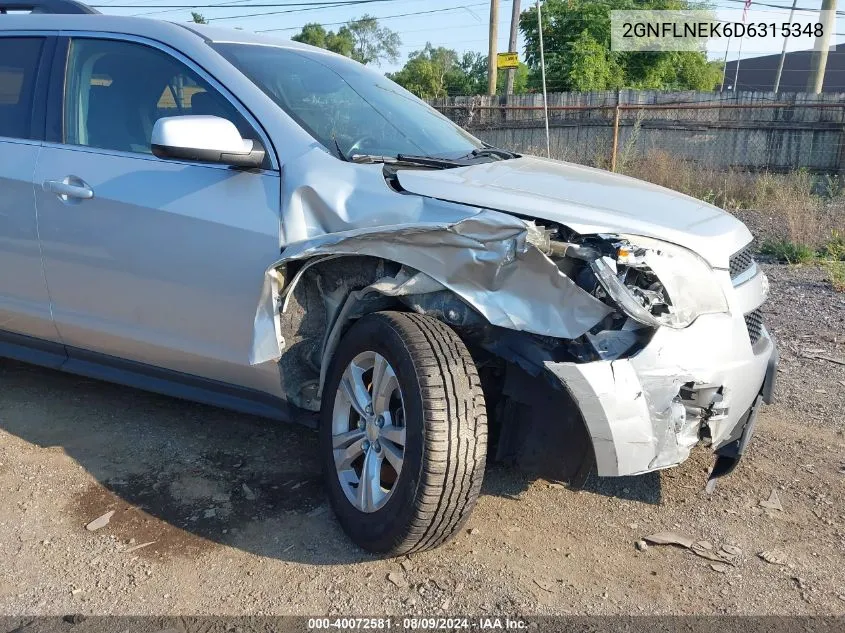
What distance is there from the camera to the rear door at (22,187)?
3803 mm

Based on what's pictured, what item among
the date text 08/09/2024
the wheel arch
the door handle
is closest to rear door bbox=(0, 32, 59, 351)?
the door handle

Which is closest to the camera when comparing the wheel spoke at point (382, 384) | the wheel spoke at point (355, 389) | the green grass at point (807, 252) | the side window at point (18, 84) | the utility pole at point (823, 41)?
the wheel spoke at point (382, 384)

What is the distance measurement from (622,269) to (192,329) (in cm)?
184

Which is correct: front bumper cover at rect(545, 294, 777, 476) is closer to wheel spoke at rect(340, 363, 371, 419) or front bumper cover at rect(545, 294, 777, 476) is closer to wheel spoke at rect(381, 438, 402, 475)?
wheel spoke at rect(381, 438, 402, 475)

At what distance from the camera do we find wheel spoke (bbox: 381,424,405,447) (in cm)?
281

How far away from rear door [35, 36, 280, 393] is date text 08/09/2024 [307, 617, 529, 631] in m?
1.07

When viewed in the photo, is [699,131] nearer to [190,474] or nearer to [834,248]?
[834,248]

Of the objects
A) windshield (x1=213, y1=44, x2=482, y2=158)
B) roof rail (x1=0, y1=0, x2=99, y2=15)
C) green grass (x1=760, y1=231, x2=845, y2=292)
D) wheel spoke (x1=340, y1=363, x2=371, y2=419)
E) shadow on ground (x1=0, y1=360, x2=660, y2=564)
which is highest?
roof rail (x1=0, y1=0, x2=99, y2=15)

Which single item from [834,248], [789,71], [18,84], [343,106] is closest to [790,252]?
[834,248]

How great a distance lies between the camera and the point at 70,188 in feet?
11.9

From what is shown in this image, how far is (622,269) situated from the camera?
2.67m

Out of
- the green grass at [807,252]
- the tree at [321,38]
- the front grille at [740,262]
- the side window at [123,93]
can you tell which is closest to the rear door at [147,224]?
the side window at [123,93]

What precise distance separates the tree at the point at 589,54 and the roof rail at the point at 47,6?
23436 mm

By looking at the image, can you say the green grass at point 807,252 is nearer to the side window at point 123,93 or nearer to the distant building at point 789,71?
the side window at point 123,93
